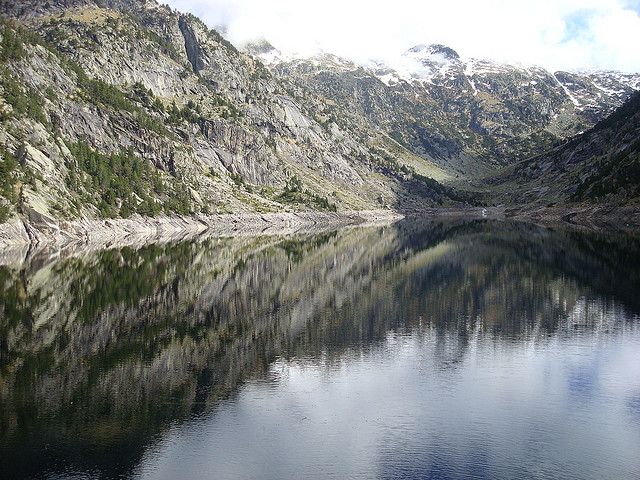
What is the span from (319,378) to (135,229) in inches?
4608

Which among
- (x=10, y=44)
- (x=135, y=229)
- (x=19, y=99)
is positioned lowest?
(x=135, y=229)

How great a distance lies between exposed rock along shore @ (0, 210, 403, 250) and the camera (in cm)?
9095

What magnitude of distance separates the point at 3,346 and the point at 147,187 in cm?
12956

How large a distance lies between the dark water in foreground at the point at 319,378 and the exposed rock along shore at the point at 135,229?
43.7 m

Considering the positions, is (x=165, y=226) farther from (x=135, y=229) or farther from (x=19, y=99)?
(x=19, y=99)

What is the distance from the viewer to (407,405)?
847 inches

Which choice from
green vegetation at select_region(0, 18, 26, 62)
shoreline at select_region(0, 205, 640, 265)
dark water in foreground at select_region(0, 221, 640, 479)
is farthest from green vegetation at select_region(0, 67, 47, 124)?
dark water in foreground at select_region(0, 221, 640, 479)

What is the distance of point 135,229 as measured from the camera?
5172 inches

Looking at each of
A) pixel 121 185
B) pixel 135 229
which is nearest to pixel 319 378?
pixel 135 229

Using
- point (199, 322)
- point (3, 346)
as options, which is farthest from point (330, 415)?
point (3, 346)

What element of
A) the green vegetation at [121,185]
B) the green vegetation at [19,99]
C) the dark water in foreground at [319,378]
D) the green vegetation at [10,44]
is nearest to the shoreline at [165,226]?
the green vegetation at [121,185]

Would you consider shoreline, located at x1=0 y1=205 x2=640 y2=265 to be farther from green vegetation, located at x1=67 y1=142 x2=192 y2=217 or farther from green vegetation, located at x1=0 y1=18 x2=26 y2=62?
green vegetation, located at x1=0 y1=18 x2=26 y2=62

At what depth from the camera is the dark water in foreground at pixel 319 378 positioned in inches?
669

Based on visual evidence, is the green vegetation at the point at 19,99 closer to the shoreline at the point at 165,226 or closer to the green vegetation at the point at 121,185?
the green vegetation at the point at 121,185
